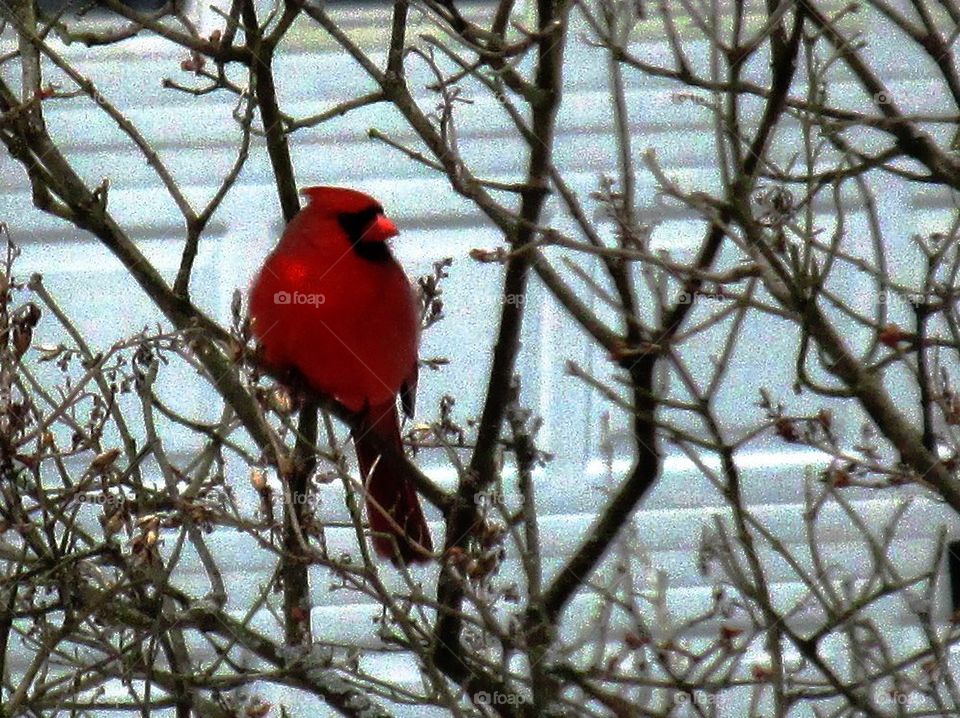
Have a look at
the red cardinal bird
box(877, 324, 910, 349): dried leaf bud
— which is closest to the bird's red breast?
the red cardinal bird

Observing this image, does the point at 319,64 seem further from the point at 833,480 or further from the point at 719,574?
the point at 833,480

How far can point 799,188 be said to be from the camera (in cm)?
299

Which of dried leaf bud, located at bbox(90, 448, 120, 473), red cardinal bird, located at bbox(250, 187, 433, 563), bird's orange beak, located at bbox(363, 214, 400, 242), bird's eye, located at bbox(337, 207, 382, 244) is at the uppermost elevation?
bird's eye, located at bbox(337, 207, 382, 244)

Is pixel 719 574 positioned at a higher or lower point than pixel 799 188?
lower

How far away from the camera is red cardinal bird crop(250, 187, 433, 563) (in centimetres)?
184

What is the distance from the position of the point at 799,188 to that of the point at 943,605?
104 cm

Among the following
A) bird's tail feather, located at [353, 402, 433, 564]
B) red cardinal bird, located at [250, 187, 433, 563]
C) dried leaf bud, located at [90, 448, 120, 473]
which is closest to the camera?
dried leaf bud, located at [90, 448, 120, 473]

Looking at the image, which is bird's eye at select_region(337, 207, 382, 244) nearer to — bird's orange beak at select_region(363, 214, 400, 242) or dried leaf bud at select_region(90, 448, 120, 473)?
bird's orange beak at select_region(363, 214, 400, 242)

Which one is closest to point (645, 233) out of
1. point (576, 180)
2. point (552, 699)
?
point (552, 699)

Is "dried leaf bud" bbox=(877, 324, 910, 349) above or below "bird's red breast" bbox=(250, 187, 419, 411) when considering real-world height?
below

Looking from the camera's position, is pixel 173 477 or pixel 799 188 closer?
pixel 173 477

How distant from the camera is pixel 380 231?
74.7 inches

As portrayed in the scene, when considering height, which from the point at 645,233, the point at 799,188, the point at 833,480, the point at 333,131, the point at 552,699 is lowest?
the point at 552,699

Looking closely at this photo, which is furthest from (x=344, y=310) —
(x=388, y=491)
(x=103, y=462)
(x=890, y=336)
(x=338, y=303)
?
(x=890, y=336)
